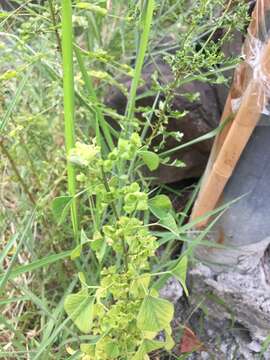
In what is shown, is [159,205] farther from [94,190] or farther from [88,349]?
[88,349]

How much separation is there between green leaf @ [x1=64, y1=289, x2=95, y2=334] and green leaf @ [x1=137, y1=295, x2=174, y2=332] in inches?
2.8

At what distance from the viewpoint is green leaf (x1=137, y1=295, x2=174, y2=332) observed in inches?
31.2

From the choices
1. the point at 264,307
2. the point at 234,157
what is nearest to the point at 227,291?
the point at 264,307

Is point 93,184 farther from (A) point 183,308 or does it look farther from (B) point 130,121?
(A) point 183,308

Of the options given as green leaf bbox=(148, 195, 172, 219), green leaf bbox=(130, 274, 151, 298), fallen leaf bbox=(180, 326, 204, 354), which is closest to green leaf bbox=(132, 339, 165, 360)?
green leaf bbox=(130, 274, 151, 298)

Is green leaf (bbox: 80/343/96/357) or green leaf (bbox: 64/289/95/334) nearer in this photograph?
green leaf (bbox: 64/289/95/334)

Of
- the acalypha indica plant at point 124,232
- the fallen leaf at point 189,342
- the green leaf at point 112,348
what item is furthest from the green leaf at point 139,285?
the fallen leaf at point 189,342

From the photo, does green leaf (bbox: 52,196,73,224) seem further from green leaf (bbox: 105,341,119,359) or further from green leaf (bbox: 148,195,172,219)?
green leaf (bbox: 105,341,119,359)

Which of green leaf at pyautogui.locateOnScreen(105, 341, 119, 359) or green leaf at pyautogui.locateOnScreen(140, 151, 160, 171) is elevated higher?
green leaf at pyautogui.locateOnScreen(140, 151, 160, 171)

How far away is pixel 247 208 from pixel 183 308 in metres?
0.34

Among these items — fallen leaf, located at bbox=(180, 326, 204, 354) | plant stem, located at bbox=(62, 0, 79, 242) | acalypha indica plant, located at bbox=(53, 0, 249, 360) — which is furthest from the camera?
fallen leaf, located at bbox=(180, 326, 204, 354)

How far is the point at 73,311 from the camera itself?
2.63 ft

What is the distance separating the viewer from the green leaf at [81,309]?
2.57ft

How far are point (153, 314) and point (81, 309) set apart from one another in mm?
104
